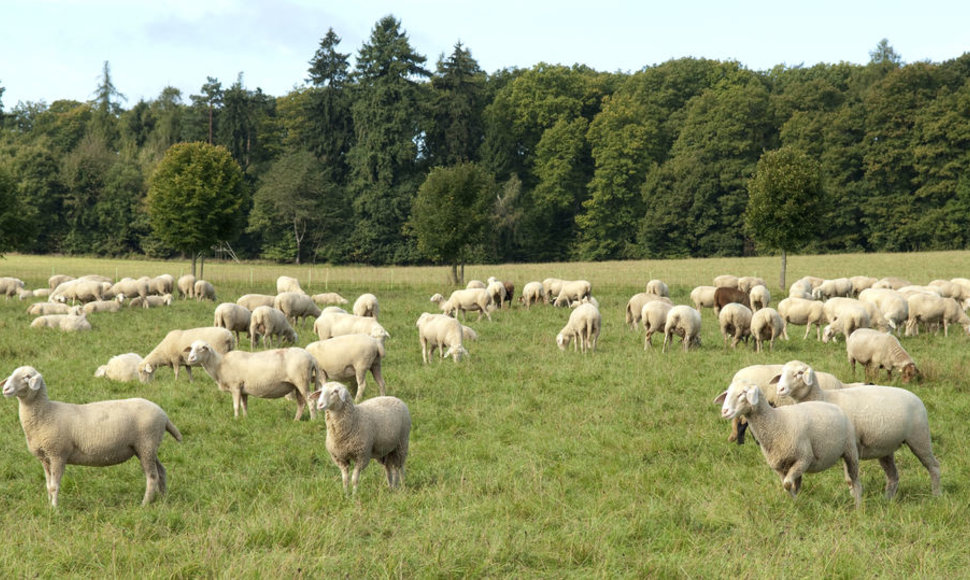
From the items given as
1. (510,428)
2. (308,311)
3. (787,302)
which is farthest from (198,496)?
(787,302)

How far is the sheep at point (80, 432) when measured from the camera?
25.2ft

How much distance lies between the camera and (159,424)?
7.98 m

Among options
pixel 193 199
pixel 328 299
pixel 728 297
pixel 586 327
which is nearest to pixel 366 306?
pixel 328 299

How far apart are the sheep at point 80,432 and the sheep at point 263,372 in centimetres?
355

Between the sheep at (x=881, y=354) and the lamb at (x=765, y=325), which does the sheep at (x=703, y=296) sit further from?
the sheep at (x=881, y=354)

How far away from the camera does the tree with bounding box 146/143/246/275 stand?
147 feet

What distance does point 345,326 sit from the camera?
17.9 metres

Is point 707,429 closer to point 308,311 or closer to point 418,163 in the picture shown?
point 308,311

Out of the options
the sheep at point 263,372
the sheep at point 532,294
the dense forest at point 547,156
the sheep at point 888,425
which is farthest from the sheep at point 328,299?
the dense forest at point 547,156

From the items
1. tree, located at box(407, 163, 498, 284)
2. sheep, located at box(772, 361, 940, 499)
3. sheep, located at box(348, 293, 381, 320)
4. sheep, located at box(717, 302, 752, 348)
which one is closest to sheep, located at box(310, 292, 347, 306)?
sheep, located at box(348, 293, 381, 320)

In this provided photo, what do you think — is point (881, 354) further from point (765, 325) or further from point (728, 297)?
point (728, 297)

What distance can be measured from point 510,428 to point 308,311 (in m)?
14.3

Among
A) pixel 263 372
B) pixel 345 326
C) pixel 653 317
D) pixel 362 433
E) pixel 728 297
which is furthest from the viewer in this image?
pixel 728 297

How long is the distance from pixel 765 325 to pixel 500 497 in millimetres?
12792
